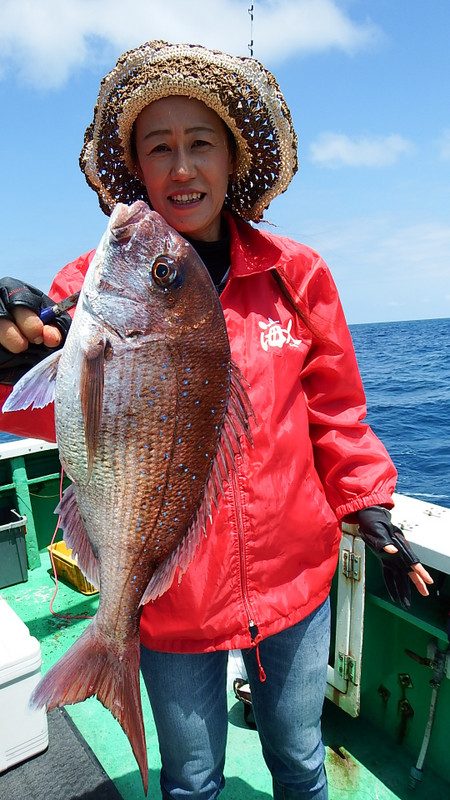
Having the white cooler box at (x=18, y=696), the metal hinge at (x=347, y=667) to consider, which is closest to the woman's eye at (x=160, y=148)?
the white cooler box at (x=18, y=696)

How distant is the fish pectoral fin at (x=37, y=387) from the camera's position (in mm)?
1500

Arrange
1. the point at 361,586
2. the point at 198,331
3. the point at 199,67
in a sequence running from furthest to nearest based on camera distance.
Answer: the point at 361,586, the point at 199,67, the point at 198,331

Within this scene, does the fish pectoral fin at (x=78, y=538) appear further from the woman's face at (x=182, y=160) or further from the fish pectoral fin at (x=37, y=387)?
the woman's face at (x=182, y=160)

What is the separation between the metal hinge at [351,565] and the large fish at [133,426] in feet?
4.81

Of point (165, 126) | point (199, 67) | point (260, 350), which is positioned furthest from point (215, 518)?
point (199, 67)

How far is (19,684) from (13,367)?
1789 millimetres

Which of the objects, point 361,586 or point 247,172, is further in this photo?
point 361,586

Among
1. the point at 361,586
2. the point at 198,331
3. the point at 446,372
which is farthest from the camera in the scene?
the point at 446,372

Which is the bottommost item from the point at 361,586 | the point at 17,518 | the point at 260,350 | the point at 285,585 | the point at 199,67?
the point at 17,518

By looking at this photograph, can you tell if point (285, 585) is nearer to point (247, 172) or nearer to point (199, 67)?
point (247, 172)

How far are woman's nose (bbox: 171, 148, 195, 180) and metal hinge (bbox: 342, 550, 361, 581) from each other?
2012mm

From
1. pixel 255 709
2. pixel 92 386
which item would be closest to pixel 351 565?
pixel 255 709

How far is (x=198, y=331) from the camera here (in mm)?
1585

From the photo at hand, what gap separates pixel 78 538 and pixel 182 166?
121 cm
